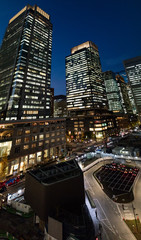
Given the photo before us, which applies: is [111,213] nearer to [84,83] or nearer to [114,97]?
[84,83]

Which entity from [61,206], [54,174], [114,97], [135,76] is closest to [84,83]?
[114,97]

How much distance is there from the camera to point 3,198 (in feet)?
69.7

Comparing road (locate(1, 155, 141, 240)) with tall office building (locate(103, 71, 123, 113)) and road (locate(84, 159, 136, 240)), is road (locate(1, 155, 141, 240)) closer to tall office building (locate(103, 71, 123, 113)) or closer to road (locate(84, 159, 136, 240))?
road (locate(84, 159, 136, 240))

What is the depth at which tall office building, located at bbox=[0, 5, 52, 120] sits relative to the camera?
73438 mm

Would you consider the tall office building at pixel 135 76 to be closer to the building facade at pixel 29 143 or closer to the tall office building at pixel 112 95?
the tall office building at pixel 112 95

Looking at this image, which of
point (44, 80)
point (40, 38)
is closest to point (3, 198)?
point (44, 80)

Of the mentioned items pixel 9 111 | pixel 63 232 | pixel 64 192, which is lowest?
pixel 63 232

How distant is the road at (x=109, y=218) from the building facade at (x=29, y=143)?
85.7 ft

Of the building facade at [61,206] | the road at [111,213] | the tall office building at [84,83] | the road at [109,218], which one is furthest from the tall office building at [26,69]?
the road at [109,218]

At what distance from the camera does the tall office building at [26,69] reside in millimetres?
73438

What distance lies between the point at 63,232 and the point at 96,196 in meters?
13.0

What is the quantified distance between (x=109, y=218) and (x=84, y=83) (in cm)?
12028

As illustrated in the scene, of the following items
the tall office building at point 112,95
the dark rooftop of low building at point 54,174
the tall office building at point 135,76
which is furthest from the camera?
the tall office building at point 112,95

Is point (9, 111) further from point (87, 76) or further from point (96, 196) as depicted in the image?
point (87, 76)
